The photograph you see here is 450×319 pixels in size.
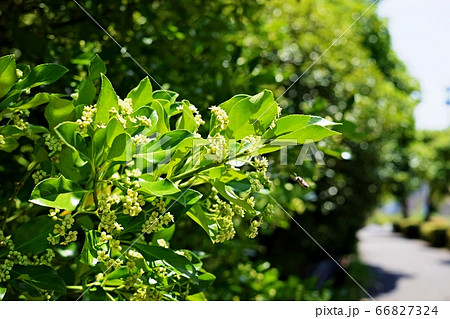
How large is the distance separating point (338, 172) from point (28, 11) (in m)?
6.42

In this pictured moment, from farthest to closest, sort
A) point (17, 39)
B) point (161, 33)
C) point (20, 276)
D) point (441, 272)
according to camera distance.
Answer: point (441, 272) < point (161, 33) < point (17, 39) < point (20, 276)

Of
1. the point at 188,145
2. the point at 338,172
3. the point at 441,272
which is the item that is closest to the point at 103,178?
the point at 188,145

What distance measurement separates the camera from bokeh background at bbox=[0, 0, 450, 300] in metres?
2.18

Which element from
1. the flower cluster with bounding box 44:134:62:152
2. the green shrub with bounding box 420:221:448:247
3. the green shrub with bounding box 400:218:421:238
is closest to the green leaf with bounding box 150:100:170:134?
the flower cluster with bounding box 44:134:62:152

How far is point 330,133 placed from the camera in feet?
3.63

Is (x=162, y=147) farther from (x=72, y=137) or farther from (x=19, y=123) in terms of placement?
(x=19, y=123)

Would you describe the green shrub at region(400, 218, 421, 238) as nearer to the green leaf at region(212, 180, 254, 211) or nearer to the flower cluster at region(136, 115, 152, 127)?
the green leaf at region(212, 180, 254, 211)

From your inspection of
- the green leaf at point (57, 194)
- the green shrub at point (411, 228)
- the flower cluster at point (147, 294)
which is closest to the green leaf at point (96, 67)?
the green leaf at point (57, 194)

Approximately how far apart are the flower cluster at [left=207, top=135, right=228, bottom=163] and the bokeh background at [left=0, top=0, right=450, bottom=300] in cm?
77

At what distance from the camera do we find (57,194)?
1.06m

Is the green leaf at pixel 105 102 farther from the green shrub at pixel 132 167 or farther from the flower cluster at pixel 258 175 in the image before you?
the flower cluster at pixel 258 175

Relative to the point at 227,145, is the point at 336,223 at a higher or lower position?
lower

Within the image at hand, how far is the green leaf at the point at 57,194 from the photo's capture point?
3.33 feet

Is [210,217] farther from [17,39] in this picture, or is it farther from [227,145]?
[17,39]
